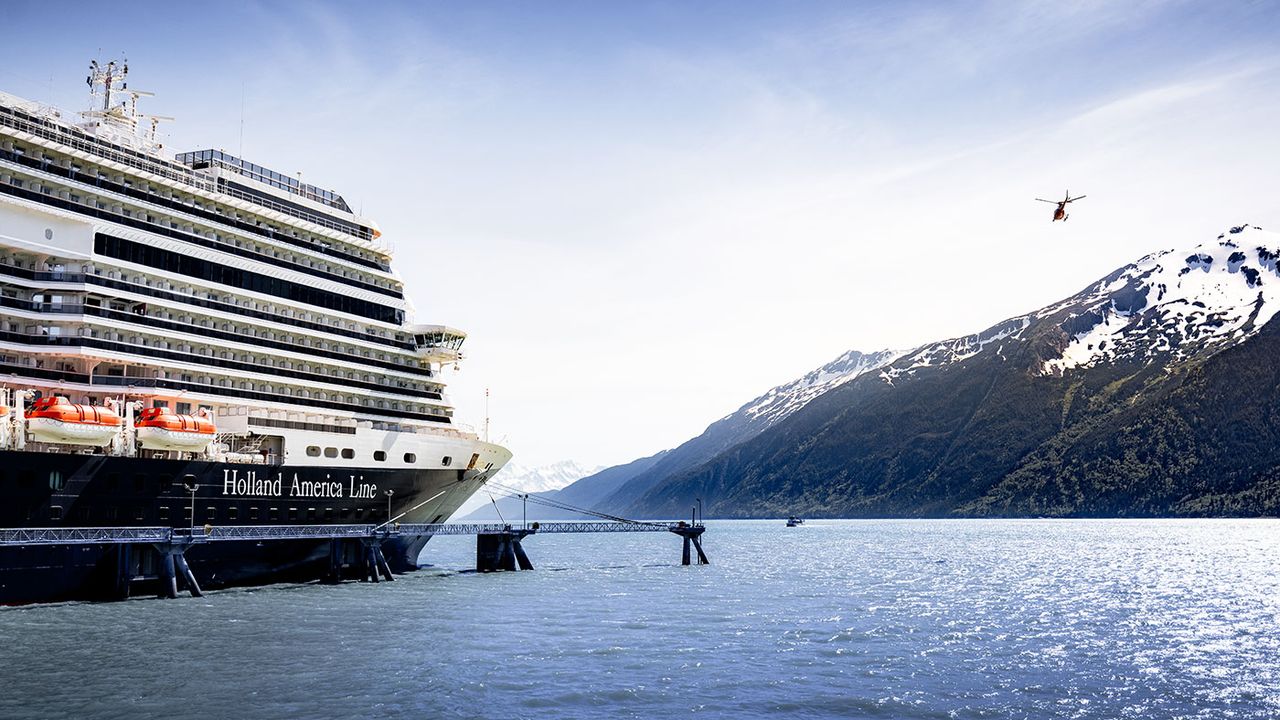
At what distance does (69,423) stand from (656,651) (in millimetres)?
30848

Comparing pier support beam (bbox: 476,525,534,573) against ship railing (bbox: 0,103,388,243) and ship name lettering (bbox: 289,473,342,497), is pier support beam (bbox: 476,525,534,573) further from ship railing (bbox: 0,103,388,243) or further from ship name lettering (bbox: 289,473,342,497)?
ship railing (bbox: 0,103,388,243)

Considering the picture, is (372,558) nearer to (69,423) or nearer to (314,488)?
(314,488)

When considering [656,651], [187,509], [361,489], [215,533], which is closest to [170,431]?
[187,509]

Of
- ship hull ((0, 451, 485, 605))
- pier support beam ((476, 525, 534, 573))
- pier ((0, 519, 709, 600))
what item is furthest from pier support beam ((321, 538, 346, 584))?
pier support beam ((476, 525, 534, 573))

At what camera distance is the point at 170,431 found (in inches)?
2179

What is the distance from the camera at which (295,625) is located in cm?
4625

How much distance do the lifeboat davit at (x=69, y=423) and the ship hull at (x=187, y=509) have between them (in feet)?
2.88

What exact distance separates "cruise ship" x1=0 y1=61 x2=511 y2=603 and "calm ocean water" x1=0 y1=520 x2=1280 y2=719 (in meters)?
4.65

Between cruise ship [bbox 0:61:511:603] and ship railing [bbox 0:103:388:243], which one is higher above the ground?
ship railing [bbox 0:103:388:243]

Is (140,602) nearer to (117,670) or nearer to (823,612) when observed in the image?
(117,670)

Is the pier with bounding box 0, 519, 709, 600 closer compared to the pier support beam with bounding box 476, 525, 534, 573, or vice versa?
the pier with bounding box 0, 519, 709, 600

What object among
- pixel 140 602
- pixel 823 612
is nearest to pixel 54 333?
pixel 140 602

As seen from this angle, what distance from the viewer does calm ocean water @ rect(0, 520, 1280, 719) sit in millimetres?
30781

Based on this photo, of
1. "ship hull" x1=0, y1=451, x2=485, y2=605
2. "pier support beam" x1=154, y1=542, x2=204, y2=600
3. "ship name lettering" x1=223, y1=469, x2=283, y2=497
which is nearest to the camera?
"ship hull" x1=0, y1=451, x2=485, y2=605
